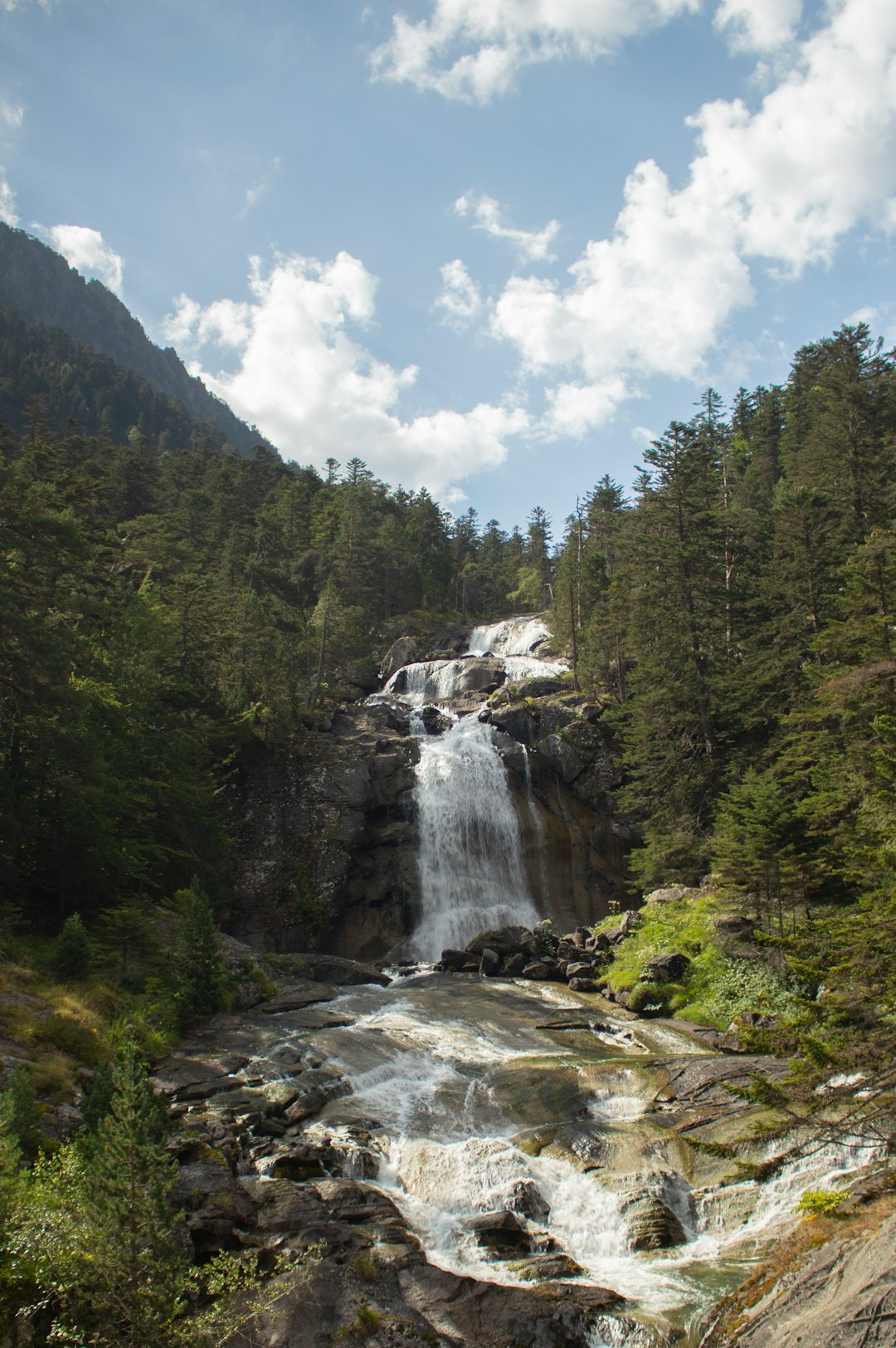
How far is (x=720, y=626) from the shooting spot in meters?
31.5

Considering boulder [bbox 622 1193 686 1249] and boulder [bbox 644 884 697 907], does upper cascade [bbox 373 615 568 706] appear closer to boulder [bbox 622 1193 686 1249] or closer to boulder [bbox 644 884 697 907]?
boulder [bbox 644 884 697 907]

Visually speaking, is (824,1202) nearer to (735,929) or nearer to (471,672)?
(735,929)

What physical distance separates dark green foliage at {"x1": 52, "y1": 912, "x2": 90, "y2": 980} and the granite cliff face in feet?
50.5

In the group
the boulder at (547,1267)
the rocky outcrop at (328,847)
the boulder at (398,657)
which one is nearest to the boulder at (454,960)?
the rocky outcrop at (328,847)

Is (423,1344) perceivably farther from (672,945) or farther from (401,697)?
(401,697)

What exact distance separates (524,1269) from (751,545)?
33.7 metres

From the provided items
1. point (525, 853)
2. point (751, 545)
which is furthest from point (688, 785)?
point (751, 545)

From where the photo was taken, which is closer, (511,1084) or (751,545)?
(511,1084)

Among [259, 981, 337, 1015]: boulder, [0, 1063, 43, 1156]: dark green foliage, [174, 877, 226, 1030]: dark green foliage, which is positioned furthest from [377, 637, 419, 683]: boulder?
[0, 1063, 43, 1156]: dark green foliage

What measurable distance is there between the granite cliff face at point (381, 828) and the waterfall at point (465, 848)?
61 centimetres

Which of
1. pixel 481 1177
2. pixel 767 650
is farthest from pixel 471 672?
pixel 481 1177

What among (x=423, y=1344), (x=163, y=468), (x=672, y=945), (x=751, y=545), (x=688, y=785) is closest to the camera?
(x=423, y=1344)

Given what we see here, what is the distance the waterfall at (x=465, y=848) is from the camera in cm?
3391

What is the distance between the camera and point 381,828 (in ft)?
121
